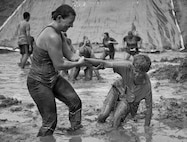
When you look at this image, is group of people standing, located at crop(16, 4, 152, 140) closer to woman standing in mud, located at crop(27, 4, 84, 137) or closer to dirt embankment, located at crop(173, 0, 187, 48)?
woman standing in mud, located at crop(27, 4, 84, 137)

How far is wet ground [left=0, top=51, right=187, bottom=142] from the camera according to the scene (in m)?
5.21

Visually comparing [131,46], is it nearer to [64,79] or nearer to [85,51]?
[85,51]

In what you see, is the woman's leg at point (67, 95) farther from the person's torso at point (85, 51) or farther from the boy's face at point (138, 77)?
the person's torso at point (85, 51)

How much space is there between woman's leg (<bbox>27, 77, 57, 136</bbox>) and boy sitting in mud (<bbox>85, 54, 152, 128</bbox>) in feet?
2.55

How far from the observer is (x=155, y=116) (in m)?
6.37

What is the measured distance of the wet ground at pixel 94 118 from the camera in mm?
5215

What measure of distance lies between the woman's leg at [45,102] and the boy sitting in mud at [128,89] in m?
0.78

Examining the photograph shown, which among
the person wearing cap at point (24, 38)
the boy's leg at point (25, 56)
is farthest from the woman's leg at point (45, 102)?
the boy's leg at point (25, 56)

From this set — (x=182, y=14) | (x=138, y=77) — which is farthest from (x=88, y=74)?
(x=182, y=14)

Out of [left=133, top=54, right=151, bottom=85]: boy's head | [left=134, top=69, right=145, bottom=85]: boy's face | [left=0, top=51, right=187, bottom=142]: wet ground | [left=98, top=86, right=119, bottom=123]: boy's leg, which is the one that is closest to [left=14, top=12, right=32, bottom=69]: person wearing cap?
[left=0, top=51, right=187, bottom=142]: wet ground

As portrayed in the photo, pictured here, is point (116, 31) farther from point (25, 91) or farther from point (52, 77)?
point (52, 77)

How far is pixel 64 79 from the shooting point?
5.09 metres

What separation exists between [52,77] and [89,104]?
Result: 260cm

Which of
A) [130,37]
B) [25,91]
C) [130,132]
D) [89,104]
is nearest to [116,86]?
[130,132]
